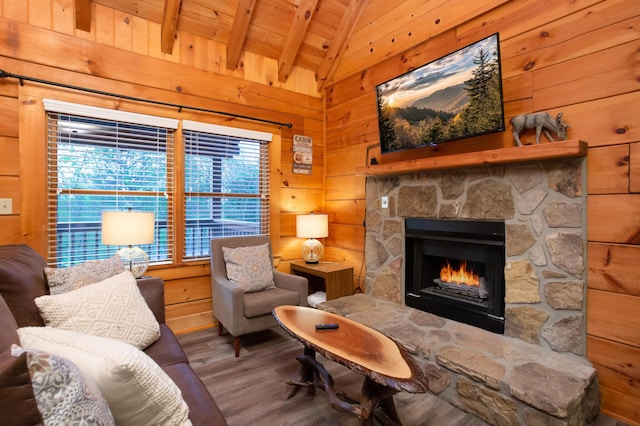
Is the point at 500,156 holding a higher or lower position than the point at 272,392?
higher

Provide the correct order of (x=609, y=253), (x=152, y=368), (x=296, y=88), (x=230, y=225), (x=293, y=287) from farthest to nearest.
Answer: (x=296, y=88) < (x=230, y=225) < (x=293, y=287) < (x=609, y=253) < (x=152, y=368)

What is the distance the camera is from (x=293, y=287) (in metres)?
2.98

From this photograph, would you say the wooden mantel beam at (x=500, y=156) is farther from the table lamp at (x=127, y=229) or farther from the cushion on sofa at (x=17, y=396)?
the cushion on sofa at (x=17, y=396)

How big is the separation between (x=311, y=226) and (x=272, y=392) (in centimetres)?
181

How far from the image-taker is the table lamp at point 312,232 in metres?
3.58

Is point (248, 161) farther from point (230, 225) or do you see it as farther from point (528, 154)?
point (528, 154)

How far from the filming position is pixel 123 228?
91.5 inches

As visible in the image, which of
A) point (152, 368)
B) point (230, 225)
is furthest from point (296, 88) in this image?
point (152, 368)

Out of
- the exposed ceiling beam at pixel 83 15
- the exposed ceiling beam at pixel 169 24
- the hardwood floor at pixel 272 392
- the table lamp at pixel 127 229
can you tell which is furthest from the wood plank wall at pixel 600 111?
the exposed ceiling beam at pixel 83 15

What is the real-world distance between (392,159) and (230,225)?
6.12 ft

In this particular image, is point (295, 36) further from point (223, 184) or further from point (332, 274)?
point (332, 274)

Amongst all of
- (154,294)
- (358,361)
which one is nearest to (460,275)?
(358,361)

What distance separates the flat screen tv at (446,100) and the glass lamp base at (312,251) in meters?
1.34

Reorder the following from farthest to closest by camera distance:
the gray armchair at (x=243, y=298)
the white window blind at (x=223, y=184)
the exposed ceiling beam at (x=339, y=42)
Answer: the exposed ceiling beam at (x=339, y=42), the white window blind at (x=223, y=184), the gray armchair at (x=243, y=298)
